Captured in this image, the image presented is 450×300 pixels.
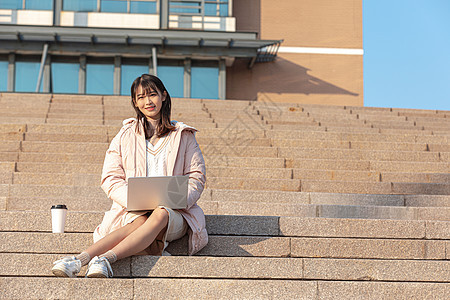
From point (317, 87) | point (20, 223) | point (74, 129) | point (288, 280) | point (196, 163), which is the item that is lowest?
point (288, 280)

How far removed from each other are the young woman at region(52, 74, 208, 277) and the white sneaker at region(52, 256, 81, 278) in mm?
79

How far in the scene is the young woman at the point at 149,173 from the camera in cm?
391

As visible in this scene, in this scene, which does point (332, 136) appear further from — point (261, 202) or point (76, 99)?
point (76, 99)

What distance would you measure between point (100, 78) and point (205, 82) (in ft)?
10.4

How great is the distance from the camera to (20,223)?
4590mm

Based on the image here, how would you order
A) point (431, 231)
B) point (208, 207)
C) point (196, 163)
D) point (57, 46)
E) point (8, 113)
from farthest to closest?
point (57, 46), point (8, 113), point (208, 207), point (431, 231), point (196, 163)

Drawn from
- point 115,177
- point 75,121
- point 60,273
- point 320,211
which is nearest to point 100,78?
point 75,121

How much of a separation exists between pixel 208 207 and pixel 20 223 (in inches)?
67.9

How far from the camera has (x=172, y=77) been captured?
60.6 ft

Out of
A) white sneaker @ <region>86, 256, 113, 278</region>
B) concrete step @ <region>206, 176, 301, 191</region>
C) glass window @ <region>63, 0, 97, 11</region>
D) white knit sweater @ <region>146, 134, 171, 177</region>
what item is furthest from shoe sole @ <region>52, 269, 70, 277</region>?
glass window @ <region>63, 0, 97, 11</region>

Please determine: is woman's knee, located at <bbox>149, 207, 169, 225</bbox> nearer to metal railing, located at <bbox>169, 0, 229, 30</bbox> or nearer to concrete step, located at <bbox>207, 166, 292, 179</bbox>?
concrete step, located at <bbox>207, 166, 292, 179</bbox>

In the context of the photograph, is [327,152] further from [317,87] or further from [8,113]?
[317,87]

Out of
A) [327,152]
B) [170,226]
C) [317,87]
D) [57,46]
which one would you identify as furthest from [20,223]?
[317,87]

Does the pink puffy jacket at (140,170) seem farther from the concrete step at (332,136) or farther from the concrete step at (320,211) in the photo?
the concrete step at (332,136)
